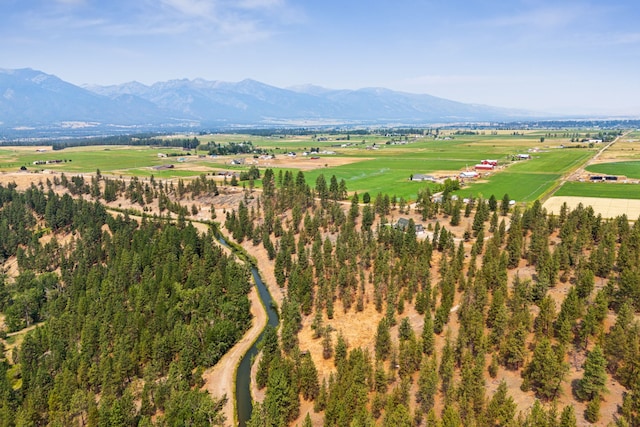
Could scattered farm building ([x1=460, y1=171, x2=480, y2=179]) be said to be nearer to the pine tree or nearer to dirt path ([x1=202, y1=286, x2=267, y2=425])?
dirt path ([x1=202, y1=286, x2=267, y2=425])

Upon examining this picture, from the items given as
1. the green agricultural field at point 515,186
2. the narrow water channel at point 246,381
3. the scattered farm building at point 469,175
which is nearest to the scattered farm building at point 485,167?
the green agricultural field at point 515,186

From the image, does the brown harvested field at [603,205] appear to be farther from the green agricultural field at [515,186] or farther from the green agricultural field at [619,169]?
the green agricultural field at [619,169]

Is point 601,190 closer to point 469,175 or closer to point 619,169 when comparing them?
point 469,175

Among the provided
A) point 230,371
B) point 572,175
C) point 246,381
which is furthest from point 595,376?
point 572,175

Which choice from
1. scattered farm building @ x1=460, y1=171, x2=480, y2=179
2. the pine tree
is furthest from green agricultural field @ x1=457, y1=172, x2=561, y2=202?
the pine tree

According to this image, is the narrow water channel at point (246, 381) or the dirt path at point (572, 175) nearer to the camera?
the narrow water channel at point (246, 381)

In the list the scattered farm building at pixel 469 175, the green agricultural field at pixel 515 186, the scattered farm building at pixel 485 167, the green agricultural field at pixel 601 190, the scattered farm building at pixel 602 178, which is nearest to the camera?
the green agricultural field at pixel 601 190
